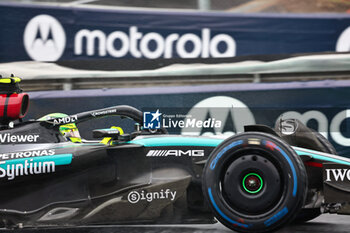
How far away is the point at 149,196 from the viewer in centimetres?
438

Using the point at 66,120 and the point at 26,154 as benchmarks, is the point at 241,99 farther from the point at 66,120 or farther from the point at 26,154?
the point at 26,154

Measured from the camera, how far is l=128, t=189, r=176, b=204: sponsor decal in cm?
436

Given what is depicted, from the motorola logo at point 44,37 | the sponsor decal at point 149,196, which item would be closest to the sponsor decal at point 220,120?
the sponsor decal at point 149,196

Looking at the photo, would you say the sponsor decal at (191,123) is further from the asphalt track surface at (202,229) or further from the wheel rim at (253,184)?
the asphalt track surface at (202,229)

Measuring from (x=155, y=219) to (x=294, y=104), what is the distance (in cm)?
409

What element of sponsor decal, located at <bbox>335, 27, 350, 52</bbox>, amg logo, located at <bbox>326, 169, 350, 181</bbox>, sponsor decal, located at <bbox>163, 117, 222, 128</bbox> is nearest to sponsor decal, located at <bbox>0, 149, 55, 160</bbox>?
sponsor decal, located at <bbox>163, 117, 222, 128</bbox>

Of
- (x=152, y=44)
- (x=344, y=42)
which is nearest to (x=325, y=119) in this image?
(x=344, y=42)

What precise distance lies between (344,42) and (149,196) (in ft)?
18.4

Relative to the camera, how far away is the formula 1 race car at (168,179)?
4000mm

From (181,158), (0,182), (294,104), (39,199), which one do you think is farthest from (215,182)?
(294,104)

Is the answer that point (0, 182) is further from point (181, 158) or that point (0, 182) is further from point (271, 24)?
point (271, 24)

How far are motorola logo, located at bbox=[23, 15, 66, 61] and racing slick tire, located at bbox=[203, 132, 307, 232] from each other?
5.63 m

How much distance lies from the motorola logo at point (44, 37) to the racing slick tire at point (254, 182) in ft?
18.5

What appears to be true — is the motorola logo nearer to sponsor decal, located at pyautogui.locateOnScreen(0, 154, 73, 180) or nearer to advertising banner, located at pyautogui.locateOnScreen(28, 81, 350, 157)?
advertising banner, located at pyautogui.locateOnScreen(28, 81, 350, 157)
